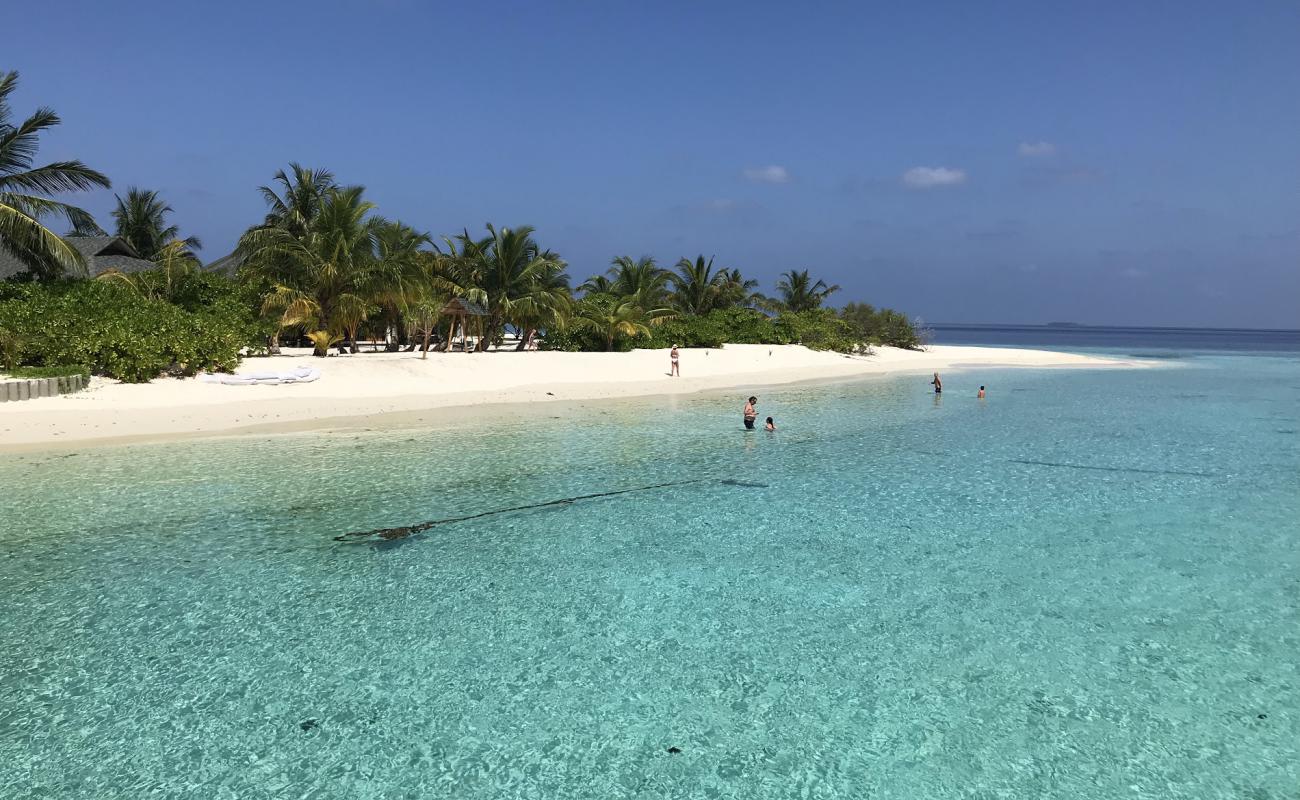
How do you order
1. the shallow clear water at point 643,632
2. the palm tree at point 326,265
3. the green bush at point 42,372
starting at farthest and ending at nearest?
the palm tree at point 326,265 < the green bush at point 42,372 < the shallow clear water at point 643,632

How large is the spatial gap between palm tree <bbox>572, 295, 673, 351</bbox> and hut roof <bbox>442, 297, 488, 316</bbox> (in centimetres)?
536

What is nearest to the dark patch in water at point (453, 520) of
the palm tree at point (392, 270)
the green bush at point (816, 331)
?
the palm tree at point (392, 270)

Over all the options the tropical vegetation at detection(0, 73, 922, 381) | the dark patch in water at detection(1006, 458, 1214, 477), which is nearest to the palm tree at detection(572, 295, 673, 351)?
the tropical vegetation at detection(0, 73, 922, 381)

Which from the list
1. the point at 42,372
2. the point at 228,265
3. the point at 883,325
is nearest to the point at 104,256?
the point at 228,265

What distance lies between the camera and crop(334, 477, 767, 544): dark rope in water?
9359 millimetres

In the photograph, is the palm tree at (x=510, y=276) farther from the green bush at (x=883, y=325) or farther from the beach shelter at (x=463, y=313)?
the green bush at (x=883, y=325)

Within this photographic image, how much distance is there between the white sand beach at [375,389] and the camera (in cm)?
1636

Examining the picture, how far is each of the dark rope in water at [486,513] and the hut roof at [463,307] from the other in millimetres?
21112

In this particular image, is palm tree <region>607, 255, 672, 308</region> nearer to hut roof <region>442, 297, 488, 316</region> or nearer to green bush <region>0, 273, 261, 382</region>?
hut roof <region>442, 297, 488, 316</region>

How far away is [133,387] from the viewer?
1964 centimetres

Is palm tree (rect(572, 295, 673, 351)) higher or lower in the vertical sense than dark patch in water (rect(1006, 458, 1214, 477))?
higher

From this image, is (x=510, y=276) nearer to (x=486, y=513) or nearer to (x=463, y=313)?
(x=463, y=313)

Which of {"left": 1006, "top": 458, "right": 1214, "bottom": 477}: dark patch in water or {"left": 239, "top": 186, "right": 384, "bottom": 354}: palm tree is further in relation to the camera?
{"left": 239, "top": 186, "right": 384, "bottom": 354}: palm tree

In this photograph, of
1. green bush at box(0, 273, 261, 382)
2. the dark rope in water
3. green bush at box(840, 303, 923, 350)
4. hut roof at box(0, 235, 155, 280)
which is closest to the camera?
the dark rope in water
